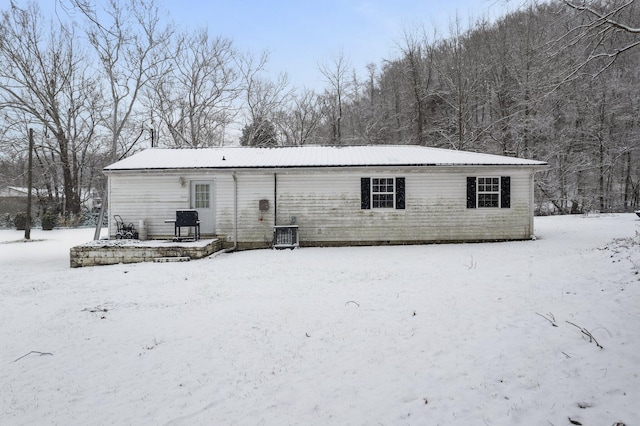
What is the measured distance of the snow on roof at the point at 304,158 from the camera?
1245 centimetres

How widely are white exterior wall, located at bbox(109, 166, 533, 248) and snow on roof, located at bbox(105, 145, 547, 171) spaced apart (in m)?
0.33

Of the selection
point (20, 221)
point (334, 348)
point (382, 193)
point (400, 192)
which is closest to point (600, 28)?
point (400, 192)

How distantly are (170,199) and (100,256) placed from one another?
3.01 metres

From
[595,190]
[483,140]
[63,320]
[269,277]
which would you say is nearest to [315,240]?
[269,277]

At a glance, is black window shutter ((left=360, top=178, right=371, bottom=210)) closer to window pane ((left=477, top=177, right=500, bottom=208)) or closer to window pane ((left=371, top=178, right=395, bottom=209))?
window pane ((left=371, top=178, right=395, bottom=209))

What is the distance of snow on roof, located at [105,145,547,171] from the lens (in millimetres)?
12453

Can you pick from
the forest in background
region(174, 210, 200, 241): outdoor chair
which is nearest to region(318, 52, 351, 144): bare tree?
the forest in background

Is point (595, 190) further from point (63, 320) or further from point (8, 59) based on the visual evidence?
point (8, 59)

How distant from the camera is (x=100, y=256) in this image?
10.6m

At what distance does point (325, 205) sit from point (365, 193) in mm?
1511

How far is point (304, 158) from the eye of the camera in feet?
44.4

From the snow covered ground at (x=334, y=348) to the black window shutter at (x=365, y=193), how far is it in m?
4.83

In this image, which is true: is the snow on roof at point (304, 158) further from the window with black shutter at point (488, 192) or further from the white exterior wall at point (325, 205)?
the window with black shutter at point (488, 192)

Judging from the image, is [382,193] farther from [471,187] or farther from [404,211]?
[471,187]
